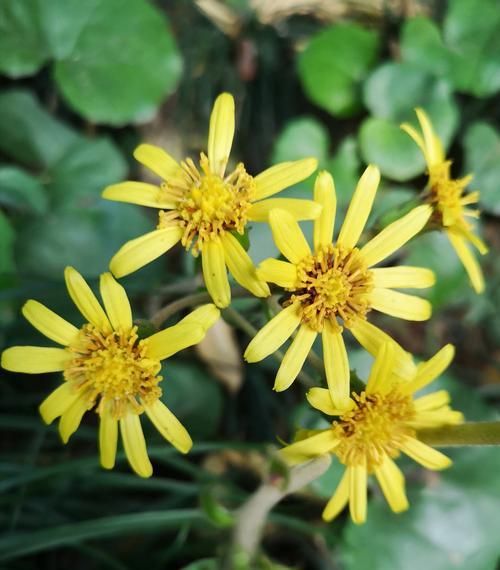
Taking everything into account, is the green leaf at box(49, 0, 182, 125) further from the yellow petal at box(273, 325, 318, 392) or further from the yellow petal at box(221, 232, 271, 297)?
the yellow petal at box(273, 325, 318, 392)

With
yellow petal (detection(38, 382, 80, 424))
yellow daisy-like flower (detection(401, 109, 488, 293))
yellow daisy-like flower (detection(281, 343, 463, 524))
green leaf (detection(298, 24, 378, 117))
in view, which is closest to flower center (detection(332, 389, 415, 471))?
yellow daisy-like flower (detection(281, 343, 463, 524))

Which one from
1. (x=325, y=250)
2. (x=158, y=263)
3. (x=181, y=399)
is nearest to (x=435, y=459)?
(x=325, y=250)

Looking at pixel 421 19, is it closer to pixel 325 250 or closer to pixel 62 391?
pixel 325 250

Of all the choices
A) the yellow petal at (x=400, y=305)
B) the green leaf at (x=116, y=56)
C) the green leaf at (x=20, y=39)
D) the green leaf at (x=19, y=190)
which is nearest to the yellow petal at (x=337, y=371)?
the yellow petal at (x=400, y=305)

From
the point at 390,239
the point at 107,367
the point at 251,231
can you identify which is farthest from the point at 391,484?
the point at 251,231

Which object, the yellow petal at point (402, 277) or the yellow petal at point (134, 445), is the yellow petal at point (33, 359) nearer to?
the yellow petal at point (134, 445)
